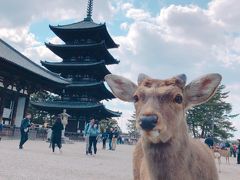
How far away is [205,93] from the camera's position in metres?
3.29

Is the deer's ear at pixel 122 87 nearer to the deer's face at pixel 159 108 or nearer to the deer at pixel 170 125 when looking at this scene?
the deer at pixel 170 125

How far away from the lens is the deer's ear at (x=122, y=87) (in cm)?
355

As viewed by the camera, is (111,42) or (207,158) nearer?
(207,158)

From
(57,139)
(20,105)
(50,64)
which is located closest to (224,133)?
(50,64)

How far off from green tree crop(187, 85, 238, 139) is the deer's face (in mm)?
60659

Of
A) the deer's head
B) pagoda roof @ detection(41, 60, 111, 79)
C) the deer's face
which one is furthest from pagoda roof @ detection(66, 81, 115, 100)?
the deer's face

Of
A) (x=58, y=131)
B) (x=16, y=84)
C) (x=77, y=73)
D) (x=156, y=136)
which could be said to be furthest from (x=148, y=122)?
(x=77, y=73)

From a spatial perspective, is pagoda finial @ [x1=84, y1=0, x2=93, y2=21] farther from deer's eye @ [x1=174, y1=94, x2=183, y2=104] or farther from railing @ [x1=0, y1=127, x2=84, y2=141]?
deer's eye @ [x1=174, y1=94, x2=183, y2=104]

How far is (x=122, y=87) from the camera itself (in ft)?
11.8

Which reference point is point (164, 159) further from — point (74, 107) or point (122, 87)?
point (74, 107)

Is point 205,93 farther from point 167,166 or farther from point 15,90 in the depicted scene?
Result: point 15,90

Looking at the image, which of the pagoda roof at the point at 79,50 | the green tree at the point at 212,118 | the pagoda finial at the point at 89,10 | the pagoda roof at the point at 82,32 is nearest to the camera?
the pagoda roof at the point at 79,50

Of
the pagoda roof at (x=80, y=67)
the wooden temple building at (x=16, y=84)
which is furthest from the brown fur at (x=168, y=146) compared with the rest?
the pagoda roof at (x=80, y=67)

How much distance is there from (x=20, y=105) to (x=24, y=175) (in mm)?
25132
